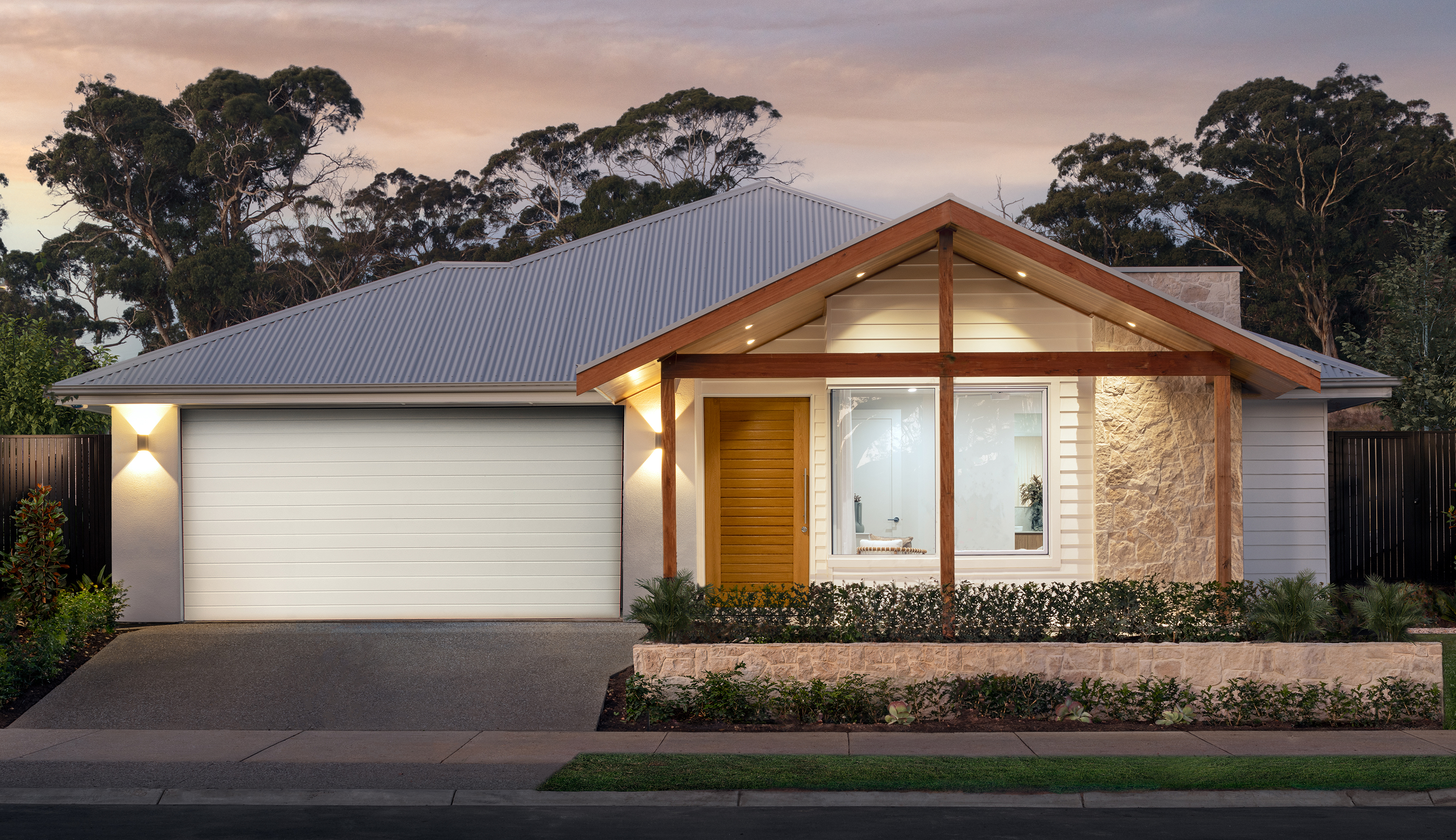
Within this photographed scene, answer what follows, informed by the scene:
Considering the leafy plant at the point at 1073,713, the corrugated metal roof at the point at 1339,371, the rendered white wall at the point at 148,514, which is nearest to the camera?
the leafy plant at the point at 1073,713

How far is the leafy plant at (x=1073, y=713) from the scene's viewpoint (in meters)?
8.93

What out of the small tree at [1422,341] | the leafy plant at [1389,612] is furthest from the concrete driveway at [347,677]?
the small tree at [1422,341]

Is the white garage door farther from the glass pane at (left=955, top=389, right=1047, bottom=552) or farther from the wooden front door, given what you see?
the glass pane at (left=955, top=389, right=1047, bottom=552)

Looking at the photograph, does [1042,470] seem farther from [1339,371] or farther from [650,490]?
[650,490]

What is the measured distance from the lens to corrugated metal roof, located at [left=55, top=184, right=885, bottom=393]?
12516mm

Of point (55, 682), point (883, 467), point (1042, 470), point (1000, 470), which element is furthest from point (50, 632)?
point (1042, 470)

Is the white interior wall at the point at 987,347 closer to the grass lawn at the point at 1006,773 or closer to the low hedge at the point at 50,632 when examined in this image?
the grass lawn at the point at 1006,773

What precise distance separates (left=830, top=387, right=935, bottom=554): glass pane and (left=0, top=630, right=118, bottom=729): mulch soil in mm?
7786

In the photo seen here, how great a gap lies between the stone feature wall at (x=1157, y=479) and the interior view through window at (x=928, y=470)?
734 millimetres

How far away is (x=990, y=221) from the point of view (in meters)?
9.45

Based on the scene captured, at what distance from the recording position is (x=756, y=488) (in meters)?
12.9

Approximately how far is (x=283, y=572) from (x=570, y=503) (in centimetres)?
340

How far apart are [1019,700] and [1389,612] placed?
326 centimetres

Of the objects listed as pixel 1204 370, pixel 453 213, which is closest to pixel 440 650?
pixel 1204 370
